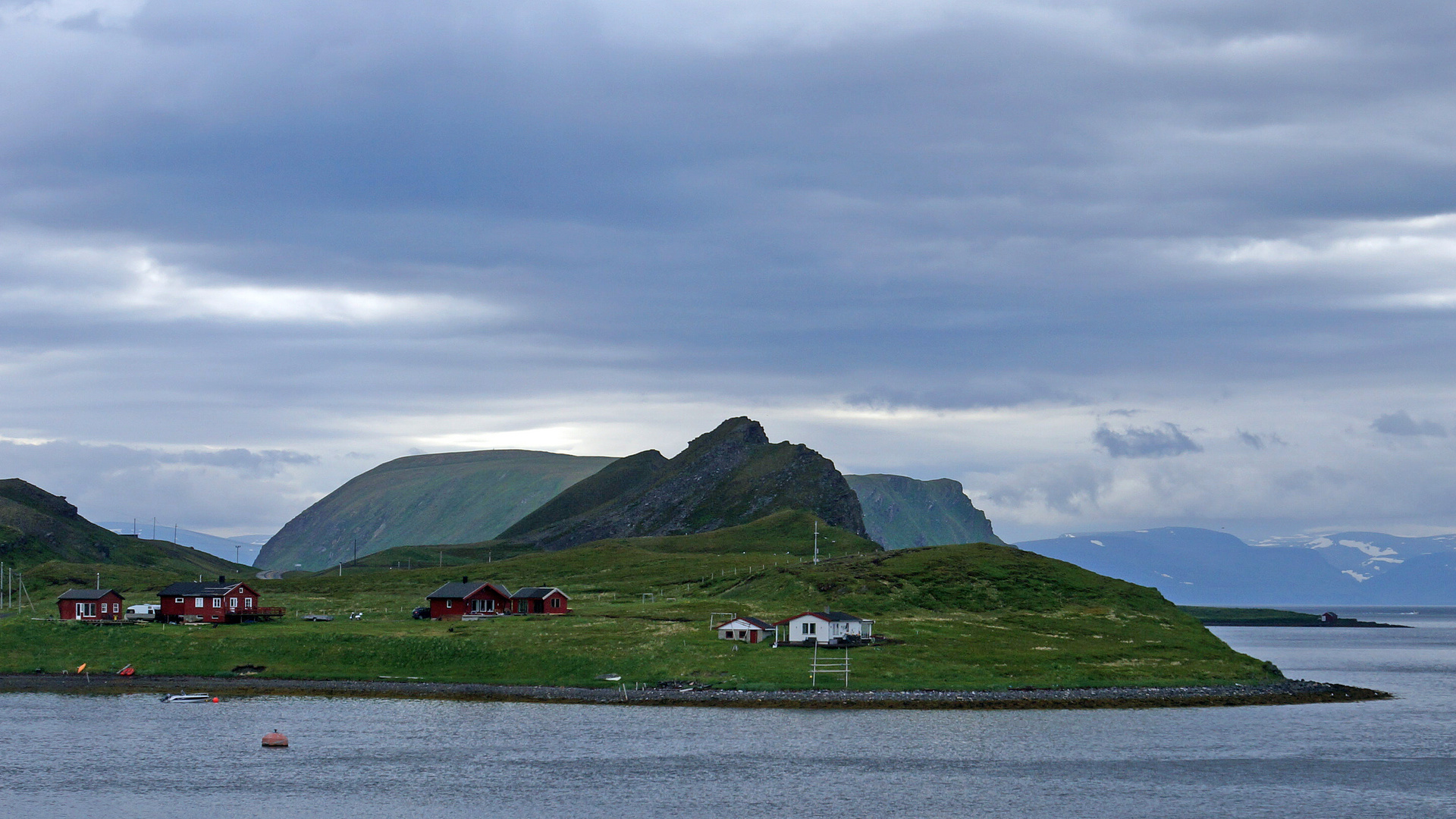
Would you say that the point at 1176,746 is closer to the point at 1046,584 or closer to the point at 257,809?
the point at 257,809

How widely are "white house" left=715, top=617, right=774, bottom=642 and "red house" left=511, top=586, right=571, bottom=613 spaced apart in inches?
1393

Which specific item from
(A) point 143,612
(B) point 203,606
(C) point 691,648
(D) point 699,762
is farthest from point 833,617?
(A) point 143,612

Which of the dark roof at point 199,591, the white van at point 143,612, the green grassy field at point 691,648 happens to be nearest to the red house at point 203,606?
the dark roof at point 199,591

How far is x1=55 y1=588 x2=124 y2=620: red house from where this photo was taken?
163750 mm

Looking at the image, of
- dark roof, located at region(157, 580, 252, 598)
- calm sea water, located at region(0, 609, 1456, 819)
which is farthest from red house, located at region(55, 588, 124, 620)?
calm sea water, located at region(0, 609, 1456, 819)

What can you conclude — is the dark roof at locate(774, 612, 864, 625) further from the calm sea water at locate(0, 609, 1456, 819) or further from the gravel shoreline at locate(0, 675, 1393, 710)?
the calm sea water at locate(0, 609, 1456, 819)

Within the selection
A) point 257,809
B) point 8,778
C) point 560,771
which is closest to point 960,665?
point 560,771

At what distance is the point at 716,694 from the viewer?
404 ft

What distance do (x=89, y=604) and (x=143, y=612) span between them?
754 centimetres

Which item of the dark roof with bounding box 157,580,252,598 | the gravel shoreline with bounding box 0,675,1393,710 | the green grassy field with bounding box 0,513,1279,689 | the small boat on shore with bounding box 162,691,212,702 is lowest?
the small boat on shore with bounding box 162,691,212,702

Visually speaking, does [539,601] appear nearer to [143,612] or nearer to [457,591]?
[457,591]

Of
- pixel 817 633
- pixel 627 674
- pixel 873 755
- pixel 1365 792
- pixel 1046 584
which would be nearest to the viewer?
pixel 1365 792

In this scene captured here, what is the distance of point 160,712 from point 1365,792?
95.5 metres

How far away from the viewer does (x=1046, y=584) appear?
628ft
